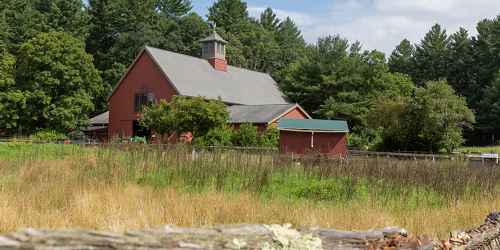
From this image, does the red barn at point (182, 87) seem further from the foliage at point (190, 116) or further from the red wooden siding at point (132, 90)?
the foliage at point (190, 116)

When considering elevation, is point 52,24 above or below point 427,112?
above

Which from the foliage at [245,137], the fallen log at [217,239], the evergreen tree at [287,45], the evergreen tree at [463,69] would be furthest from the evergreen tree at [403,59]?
Answer: the fallen log at [217,239]

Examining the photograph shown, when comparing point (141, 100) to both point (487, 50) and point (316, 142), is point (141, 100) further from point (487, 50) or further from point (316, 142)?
point (487, 50)

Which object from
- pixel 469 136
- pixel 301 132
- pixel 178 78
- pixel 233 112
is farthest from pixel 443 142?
pixel 469 136

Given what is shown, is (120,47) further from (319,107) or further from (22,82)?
(319,107)

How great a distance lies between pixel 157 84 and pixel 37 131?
977 cm

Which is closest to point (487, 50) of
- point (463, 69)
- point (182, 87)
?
point (463, 69)

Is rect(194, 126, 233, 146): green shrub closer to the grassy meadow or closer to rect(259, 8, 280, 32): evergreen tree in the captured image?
the grassy meadow

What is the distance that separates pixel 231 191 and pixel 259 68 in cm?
6081

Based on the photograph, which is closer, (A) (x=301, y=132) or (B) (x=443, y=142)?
(A) (x=301, y=132)

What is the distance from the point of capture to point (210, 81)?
142 ft

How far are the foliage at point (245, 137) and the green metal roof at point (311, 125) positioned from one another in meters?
1.62

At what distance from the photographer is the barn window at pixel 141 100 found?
139 ft

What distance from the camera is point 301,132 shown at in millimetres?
28531
